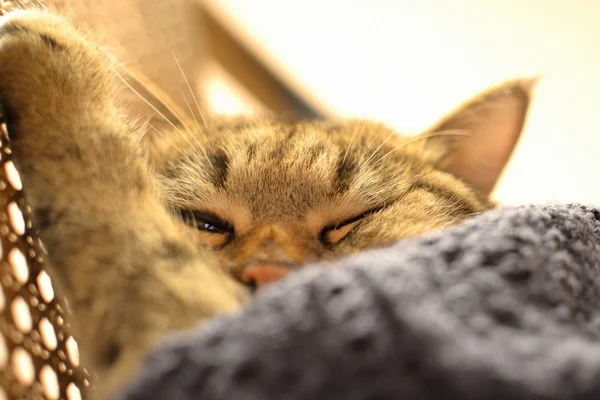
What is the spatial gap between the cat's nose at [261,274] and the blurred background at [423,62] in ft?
3.64

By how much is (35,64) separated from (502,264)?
55cm

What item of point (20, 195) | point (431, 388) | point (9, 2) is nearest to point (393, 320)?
point (431, 388)

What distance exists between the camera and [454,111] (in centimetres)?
100

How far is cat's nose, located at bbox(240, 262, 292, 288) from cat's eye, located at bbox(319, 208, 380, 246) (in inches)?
6.7

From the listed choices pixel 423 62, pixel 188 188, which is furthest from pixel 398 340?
pixel 423 62

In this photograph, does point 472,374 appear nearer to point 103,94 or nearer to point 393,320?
point 393,320

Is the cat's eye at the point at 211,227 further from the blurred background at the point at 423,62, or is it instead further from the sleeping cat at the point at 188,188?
the blurred background at the point at 423,62

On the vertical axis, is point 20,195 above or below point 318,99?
above

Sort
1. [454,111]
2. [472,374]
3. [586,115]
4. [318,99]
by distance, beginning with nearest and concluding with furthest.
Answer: [472,374], [454,111], [586,115], [318,99]

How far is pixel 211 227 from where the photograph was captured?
792 mm

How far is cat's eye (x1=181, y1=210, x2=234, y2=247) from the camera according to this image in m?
0.76

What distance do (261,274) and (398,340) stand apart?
0.28 m

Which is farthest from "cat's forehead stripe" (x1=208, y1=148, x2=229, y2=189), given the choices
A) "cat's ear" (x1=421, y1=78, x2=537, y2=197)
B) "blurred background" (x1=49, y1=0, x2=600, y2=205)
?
"blurred background" (x1=49, y1=0, x2=600, y2=205)

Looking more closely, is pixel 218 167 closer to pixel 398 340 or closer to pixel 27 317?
pixel 27 317
